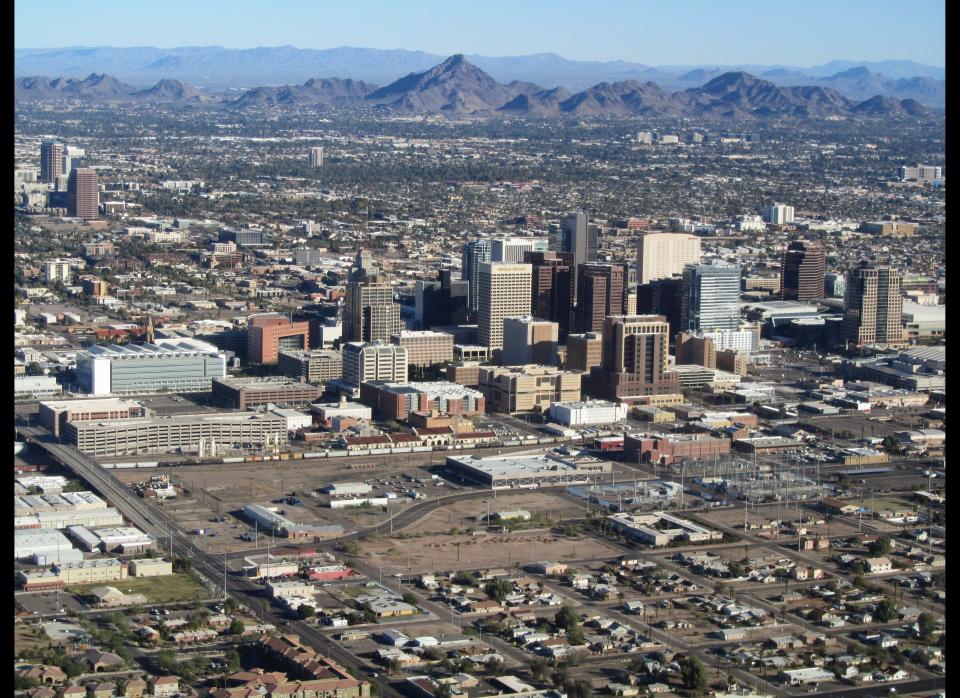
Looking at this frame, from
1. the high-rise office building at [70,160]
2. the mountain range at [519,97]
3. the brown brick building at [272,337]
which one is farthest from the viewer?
the mountain range at [519,97]

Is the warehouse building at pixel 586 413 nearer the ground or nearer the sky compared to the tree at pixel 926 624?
nearer the sky

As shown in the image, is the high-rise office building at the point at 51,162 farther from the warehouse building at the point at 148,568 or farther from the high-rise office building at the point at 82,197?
the warehouse building at the point at 148,568

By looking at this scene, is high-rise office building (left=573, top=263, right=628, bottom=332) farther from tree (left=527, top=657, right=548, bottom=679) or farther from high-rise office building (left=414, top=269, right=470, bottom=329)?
tree (left=527, top=657, right=548, bottom=679)

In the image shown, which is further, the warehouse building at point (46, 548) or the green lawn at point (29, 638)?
the warehouse building at point (46, 548)

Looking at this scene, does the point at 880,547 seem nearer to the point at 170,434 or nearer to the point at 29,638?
the point at 29,638

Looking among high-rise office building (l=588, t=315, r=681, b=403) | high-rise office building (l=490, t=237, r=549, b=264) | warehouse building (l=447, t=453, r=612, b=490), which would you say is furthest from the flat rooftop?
high-rise office building (l=490, t=237, r=549, b=264)

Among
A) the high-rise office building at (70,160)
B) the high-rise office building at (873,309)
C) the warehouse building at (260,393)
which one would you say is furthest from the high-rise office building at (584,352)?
the high-rise office building at (70,160)

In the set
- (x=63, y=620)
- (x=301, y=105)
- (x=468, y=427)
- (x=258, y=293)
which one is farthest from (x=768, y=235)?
(x=301, y=105)
